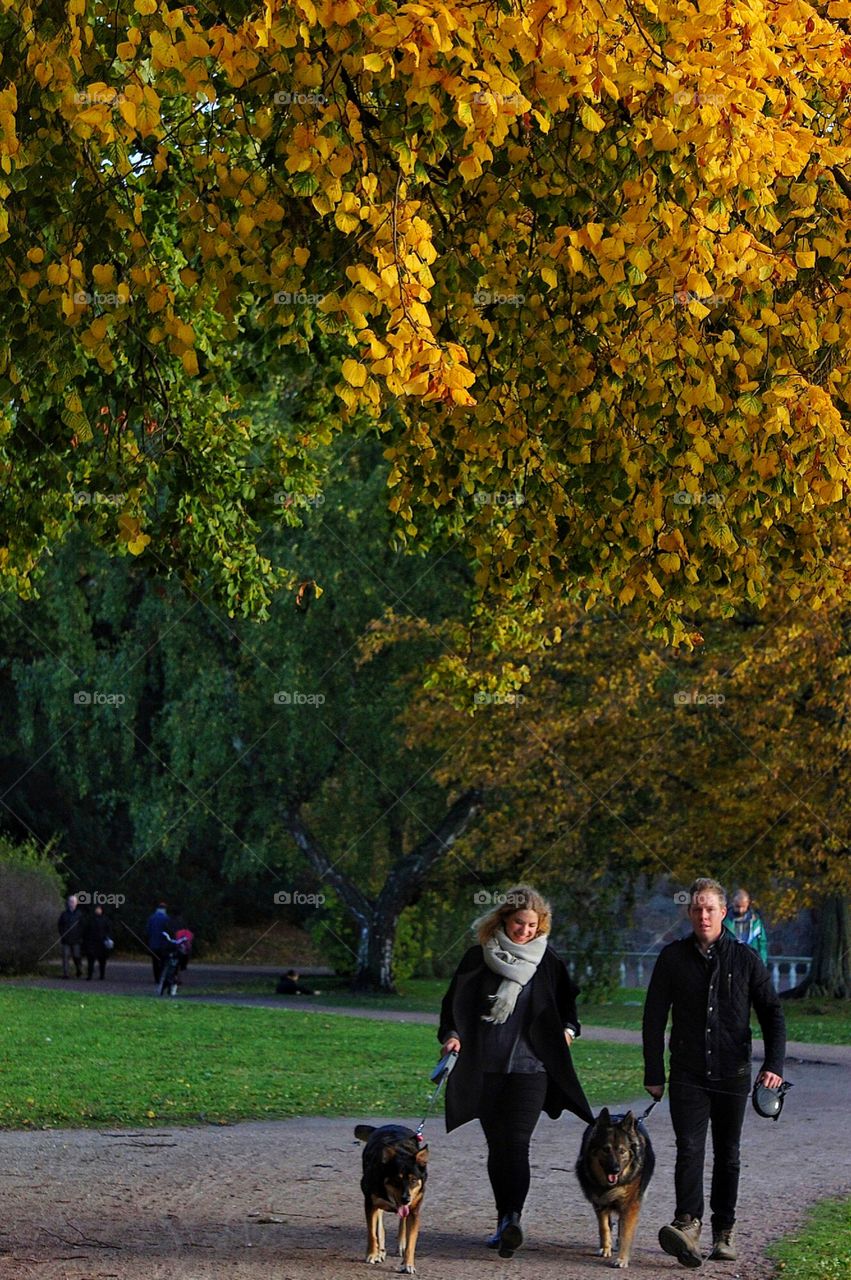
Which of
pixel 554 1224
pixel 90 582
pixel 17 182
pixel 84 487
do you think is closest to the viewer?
pixel 17 182

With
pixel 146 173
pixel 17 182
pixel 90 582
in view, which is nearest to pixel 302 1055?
pixel 146 173

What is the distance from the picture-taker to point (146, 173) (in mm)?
10234

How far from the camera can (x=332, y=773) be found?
3441cm

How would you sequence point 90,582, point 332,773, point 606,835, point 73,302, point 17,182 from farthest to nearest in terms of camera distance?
point 90,582, point 332,773, point 606,835, point 73,302, point 17,182

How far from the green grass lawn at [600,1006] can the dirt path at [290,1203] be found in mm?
12147

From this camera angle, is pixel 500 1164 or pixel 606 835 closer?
pixel 500 1164

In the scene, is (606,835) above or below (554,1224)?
above

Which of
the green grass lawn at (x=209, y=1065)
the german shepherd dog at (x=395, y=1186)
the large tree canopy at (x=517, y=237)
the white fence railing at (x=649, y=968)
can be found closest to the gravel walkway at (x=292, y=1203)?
the german shepherd dog at (x=395, y=1186)

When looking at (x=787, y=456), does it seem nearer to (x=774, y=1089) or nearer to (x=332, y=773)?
(x=774, y=1089)

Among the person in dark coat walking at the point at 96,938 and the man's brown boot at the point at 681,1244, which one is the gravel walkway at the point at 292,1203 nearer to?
the man's brown boot at the point at 681,1244

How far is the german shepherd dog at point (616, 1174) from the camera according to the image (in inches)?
339

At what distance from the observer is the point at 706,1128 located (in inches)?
352

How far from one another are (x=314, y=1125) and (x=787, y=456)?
7.12m

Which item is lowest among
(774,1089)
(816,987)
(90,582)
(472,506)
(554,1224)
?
(554,1224)
